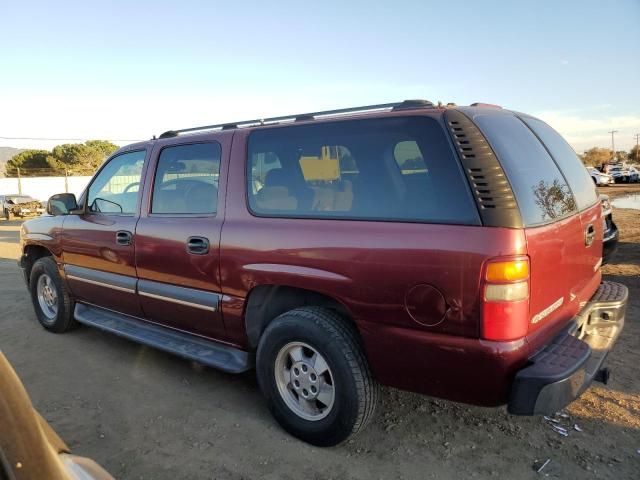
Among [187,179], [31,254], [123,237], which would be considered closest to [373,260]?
[187,179]

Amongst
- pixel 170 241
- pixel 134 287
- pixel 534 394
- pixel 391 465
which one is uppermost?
pixel 170 241

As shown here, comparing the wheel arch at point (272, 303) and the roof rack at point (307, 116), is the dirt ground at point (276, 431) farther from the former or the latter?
the roof rack at point (307, 116)

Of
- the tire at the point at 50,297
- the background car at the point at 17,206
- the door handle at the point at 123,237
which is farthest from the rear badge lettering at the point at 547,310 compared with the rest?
the background car at the point at 17,206

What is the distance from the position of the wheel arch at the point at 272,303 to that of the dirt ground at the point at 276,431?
0.62 metres

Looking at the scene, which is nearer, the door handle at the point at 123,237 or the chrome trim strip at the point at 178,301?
the chrome trim strip at the point at 178,301

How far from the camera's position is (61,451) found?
143cm

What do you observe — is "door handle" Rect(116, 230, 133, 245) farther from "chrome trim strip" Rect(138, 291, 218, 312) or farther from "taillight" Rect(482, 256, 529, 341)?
"taillight" Rect(482, 256, 529, 341)

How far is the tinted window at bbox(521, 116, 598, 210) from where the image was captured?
311cm

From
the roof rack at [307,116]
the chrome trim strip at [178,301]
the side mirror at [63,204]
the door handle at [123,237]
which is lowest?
the chrome trim strip at [178,301]

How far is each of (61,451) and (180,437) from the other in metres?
1.72

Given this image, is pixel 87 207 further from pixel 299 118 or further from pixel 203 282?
pixel 299 118

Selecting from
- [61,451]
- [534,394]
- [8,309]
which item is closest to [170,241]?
[61,451]

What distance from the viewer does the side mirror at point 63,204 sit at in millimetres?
4637

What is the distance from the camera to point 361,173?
2754 millimetres
